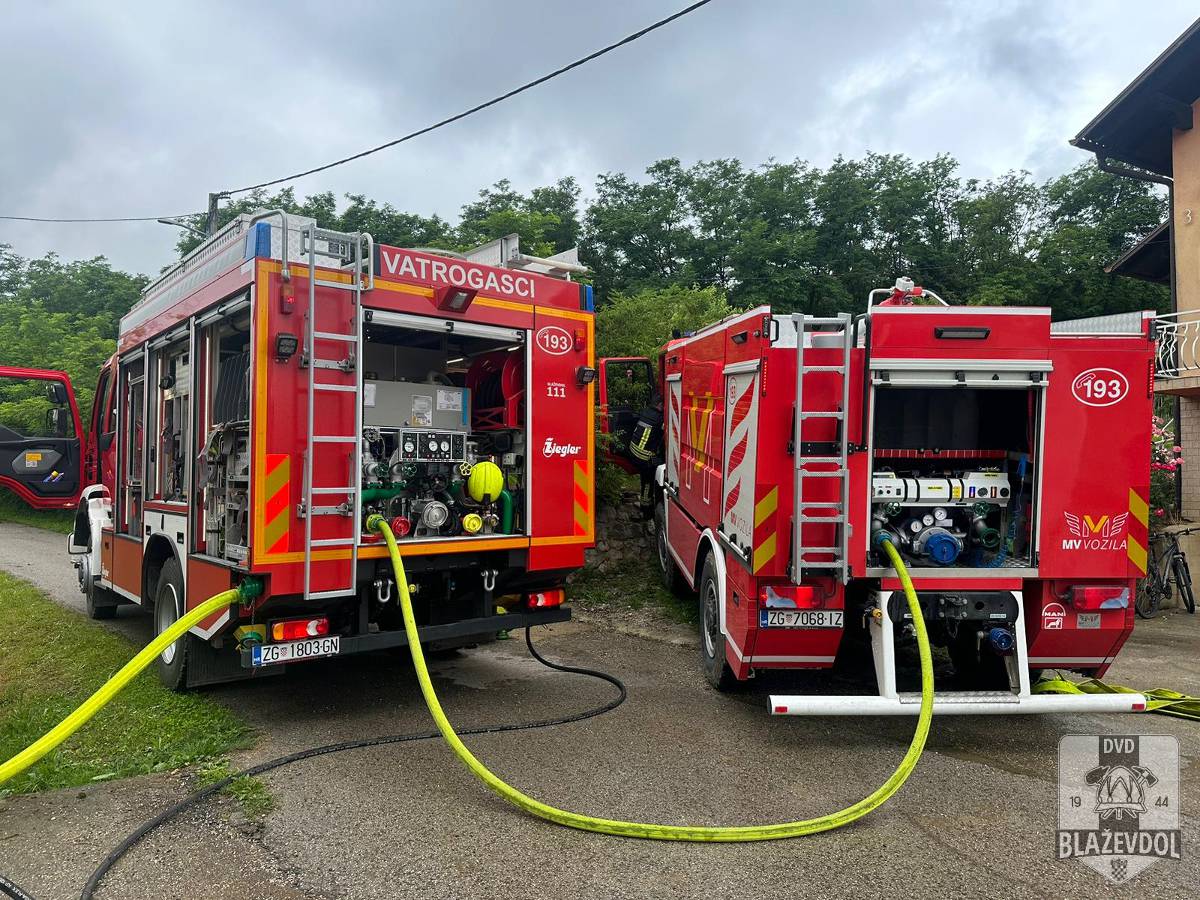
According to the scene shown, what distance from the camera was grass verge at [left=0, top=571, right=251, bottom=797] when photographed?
14.7ft

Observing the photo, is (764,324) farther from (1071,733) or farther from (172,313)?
(172,313)

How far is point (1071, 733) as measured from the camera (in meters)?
5.11

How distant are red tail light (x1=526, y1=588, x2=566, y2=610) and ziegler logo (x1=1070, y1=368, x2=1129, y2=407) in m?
3.55

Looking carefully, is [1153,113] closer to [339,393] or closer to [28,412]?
[339,393]

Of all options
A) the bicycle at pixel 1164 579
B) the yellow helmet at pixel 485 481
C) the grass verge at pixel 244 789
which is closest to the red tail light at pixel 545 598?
the yellow helmet at pixel 485 481

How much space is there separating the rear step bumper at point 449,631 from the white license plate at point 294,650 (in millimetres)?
39

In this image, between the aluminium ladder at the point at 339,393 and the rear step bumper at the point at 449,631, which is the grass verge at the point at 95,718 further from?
the aluminium ladder at the point at 339,393

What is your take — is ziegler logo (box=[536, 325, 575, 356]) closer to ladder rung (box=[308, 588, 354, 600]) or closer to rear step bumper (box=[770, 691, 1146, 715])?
ladder rung (box=[308, 588, 354, 600])

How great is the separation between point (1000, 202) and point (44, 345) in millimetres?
38371

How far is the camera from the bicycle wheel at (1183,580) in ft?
32.4

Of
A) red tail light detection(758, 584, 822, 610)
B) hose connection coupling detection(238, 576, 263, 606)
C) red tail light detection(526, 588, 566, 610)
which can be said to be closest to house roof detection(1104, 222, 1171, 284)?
red tail light detection(758, 584, 822, 610)

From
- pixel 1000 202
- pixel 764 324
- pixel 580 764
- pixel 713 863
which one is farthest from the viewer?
pixel 1000 202

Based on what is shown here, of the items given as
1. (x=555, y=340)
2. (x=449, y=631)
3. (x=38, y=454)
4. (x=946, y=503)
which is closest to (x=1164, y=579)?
(x=946, y=503)

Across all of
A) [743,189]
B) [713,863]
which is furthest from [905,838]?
[743,189]
